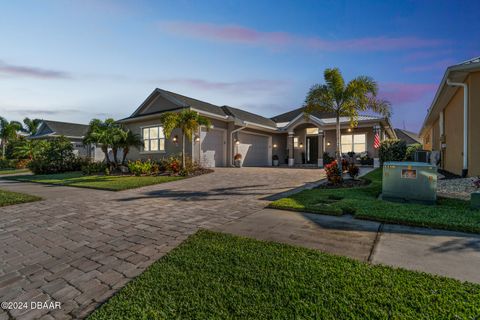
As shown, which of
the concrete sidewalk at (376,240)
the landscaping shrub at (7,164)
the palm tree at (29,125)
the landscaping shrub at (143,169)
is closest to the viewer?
the concrete sidewalk at (376,240)

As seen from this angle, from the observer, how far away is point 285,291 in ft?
7.02

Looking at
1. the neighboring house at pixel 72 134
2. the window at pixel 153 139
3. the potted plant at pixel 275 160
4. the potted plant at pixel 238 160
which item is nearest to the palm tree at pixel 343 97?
the potted plant at pixel 238 160

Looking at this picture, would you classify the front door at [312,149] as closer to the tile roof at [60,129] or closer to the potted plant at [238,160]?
the potted plant at [238,160]

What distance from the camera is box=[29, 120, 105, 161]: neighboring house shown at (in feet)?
79.6

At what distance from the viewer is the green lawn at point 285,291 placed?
6.12 ft

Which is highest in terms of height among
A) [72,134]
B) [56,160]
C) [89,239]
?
[72,134]

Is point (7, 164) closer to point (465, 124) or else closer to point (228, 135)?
point (228, 135)

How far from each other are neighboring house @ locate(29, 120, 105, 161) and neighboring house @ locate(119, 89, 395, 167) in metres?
8.59

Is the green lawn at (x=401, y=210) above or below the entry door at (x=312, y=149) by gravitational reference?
below

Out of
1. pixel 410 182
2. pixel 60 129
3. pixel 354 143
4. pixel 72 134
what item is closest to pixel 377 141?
pixel 354 143

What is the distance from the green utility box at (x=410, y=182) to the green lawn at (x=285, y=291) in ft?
13.1

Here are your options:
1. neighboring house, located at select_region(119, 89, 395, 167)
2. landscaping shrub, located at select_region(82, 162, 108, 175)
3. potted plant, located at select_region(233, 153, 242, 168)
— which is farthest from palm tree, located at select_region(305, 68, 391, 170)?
landscaping shrub, located at select_region(82, 162, 108, 175)

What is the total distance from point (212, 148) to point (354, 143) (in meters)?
11.1

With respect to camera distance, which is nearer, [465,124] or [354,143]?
[465,124]
